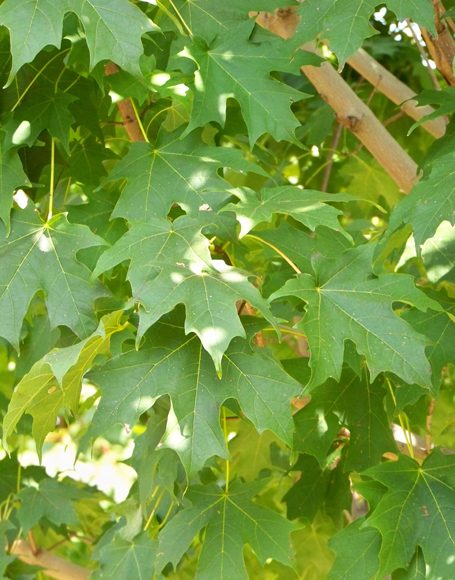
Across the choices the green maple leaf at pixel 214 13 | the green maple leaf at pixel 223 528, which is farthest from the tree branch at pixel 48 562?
the green maple leaf at pixel 214 13

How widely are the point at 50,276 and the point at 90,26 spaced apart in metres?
0.42

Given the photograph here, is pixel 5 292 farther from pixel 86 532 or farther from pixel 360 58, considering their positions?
pixel 86 532

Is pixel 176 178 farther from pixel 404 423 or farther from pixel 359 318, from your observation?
pixel 404 423

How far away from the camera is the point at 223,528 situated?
1.93m

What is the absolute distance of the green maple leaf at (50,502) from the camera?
2.50 m

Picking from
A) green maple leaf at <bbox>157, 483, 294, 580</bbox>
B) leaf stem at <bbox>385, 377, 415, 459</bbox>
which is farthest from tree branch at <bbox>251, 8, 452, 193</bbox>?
green maple leaf at <bbox>157, 483, 294, 580</bbox>

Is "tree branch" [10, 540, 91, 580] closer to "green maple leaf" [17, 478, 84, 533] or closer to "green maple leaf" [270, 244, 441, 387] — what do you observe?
"green maple leaf" [17, 478, 84, 533]

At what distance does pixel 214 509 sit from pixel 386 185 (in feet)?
5.12

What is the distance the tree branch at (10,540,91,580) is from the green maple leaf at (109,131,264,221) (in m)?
1.23

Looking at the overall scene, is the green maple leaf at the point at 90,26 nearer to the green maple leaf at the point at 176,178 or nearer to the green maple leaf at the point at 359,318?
the green maple leaf at the point at 176,178

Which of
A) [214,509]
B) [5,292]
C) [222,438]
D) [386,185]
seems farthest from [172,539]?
[386,185]

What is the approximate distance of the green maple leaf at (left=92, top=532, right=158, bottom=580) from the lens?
2061 millimetres

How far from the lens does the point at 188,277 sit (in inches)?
62.8

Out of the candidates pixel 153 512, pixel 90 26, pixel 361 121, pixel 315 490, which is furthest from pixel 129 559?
pixel 361 121
